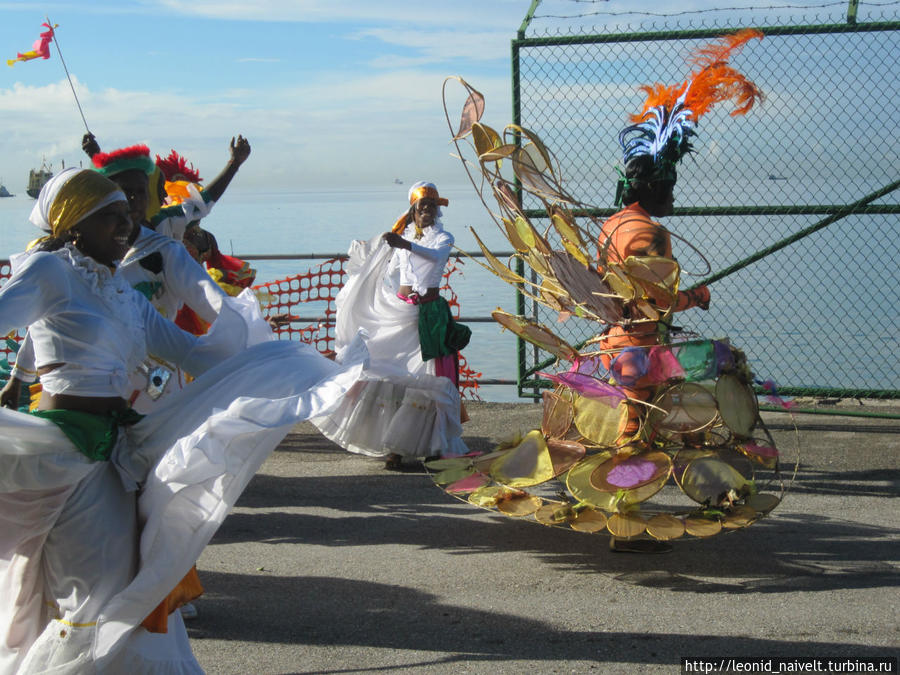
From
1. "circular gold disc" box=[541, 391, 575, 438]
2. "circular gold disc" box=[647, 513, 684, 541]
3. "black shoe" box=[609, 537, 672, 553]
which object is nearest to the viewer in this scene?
"circular gold disc" box=[647, 513, 684, 541]

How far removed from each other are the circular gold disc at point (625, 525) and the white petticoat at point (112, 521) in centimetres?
195

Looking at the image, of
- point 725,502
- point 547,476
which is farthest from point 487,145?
point 725,502

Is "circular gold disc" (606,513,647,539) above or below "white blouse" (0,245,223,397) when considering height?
below

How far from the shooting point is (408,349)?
7.15m

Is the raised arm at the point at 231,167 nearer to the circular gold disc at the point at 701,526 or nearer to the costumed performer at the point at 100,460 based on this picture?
the costumed performer at the point at 100,460

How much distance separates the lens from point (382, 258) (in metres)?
7.27

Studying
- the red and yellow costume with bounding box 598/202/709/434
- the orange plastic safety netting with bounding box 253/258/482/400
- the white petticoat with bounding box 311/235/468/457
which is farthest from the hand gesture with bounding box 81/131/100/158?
the orange plastic safety netting with bounding box 253/258/482/400

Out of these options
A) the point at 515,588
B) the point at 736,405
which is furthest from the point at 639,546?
the point at 736,405

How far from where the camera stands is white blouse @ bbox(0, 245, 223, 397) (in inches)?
113

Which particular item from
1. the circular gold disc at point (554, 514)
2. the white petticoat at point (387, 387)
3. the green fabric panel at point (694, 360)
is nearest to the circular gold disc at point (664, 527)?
the circular gold disc at point (554, 514)

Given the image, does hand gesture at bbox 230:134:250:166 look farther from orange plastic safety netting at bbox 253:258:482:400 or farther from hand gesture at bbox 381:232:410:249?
orange plastic safety netting at bbox 253:258:482:400

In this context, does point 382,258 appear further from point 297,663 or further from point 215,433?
point 215,433

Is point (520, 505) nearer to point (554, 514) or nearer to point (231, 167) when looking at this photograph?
point (554, 514)

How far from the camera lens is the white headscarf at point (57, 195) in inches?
119
